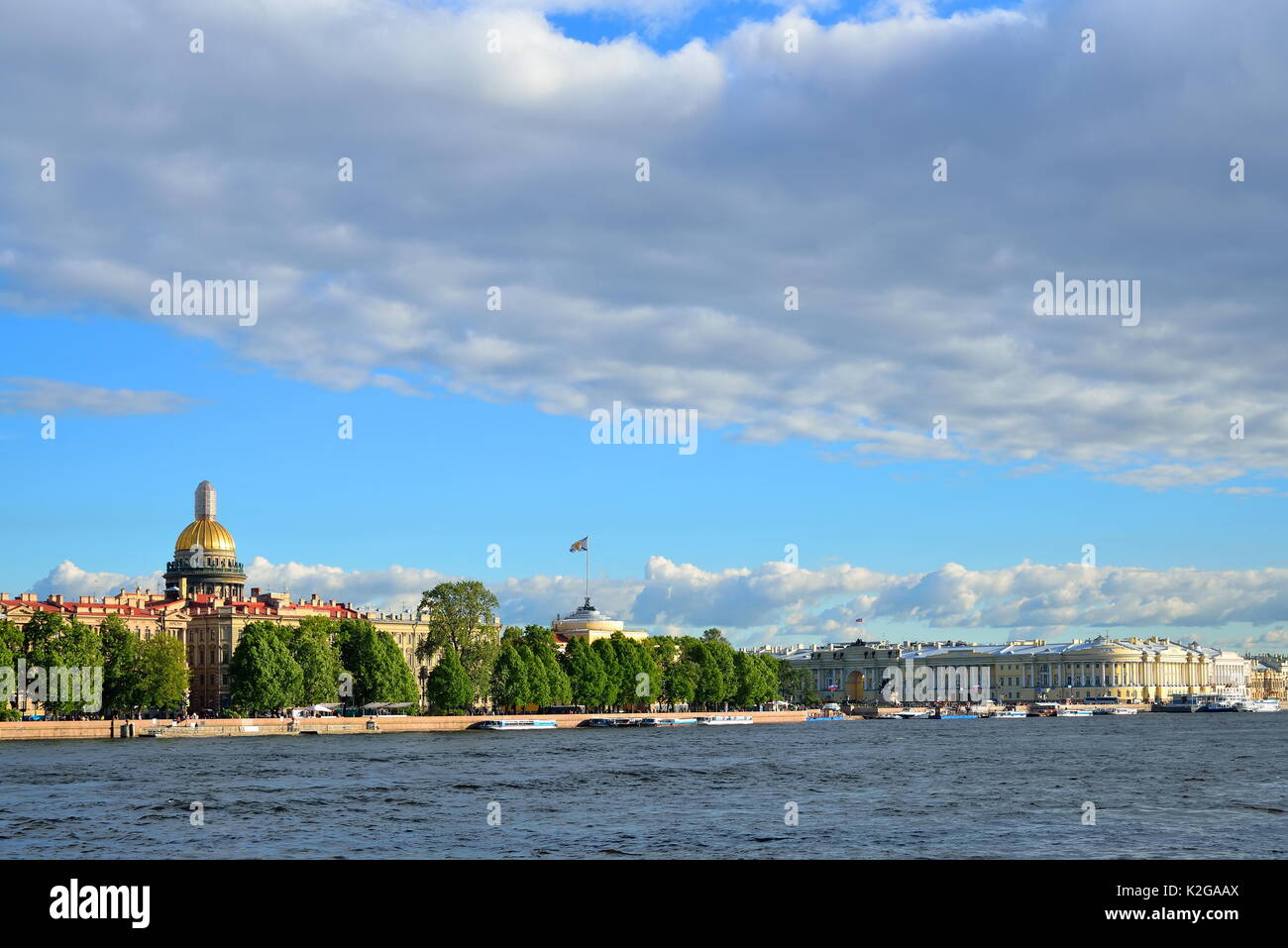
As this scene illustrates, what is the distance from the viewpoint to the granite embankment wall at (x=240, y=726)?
87312 mm

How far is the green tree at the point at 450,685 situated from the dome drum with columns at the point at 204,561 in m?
44.1

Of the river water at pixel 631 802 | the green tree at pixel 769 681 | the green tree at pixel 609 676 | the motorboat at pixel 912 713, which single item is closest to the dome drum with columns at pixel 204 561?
the green tree at pixel 609 676

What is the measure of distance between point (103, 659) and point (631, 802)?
63.1m

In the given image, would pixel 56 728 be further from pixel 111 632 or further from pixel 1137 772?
pixel 1137 772

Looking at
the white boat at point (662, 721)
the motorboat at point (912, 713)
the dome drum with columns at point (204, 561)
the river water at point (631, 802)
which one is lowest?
the motorboat at point (912, 713)

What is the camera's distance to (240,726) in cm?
9944

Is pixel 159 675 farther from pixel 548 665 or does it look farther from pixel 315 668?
pixel 548 665

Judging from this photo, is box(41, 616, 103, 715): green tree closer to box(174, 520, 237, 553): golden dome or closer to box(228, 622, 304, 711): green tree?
box(228, 622, 304, 711): green tree

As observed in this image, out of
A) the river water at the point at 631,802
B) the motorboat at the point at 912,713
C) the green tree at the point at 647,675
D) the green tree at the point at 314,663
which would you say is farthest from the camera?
the motorboat at the point at 912,713

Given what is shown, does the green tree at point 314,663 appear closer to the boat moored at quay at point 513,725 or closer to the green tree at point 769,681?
the boat moored at quay at point 513,725

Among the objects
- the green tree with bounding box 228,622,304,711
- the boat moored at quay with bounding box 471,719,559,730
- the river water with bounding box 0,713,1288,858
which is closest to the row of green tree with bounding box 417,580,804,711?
the boat moored at quay with bounding box 471,719,559,730
